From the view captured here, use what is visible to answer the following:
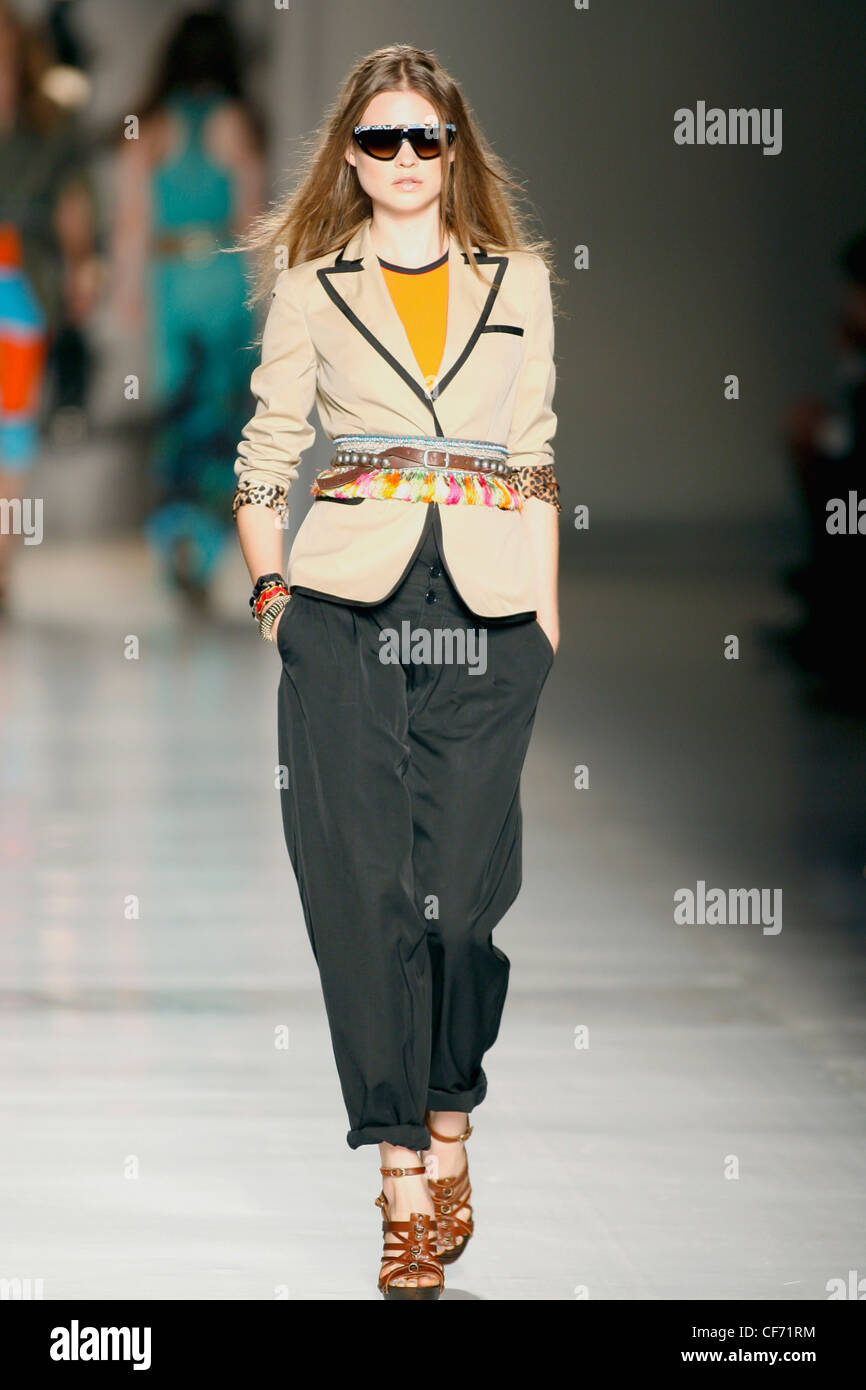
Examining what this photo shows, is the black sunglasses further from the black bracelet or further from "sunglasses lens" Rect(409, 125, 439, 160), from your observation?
the black bracelet

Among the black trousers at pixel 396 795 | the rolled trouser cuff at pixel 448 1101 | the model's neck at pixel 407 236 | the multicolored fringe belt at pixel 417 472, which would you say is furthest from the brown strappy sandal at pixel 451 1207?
the model's neck at pixel 407 236

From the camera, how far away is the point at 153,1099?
2971mm

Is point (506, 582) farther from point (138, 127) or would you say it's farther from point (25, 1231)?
point (138, 127)

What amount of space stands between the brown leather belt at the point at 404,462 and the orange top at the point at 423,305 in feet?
0.25

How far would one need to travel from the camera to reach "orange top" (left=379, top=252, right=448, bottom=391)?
7.64 feet

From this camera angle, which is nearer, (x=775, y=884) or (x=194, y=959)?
(x=194, y=959)

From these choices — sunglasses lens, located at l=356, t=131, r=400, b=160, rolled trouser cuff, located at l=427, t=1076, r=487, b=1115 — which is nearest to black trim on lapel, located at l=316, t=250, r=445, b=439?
sunglasses lens, located at l=356, t=131, r=400, b=160

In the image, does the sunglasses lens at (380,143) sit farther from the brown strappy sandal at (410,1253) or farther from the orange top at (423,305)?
the brown strappy sandal at (410,1253)

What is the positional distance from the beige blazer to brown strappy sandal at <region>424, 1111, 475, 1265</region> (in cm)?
55

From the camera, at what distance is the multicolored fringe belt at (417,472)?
2299 millimetres

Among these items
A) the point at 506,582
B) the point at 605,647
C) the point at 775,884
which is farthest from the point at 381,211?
the point at 605,647

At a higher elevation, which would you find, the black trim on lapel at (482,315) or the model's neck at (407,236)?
the model's neck at (407,236)

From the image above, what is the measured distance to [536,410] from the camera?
2414 mm
